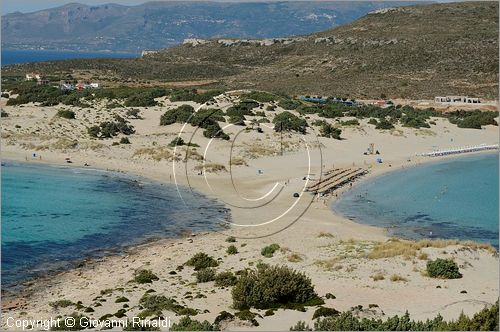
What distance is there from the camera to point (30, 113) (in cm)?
6366

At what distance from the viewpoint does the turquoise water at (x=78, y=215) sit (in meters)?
28.6

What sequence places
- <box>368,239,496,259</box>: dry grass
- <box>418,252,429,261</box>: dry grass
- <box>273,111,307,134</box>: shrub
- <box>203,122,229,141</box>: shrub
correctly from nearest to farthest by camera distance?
<box>418,252,429,261</box>: dry grass → <box>368,239,496,259</box>: dry grass → <box>203,122,229,141</box>: shrub → <box>273,111,307,134</box>: shrub

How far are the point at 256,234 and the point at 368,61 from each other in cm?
9802

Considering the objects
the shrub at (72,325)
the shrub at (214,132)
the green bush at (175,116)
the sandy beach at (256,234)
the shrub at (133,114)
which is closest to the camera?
the shrub at (72,325)

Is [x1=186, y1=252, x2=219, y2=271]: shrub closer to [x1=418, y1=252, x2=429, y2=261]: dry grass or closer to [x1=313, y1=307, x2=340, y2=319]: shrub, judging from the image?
[x1=313, y1=307, x2=340, y2=319]: shrub

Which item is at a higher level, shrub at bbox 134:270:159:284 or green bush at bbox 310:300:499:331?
green bush at bbox 310:300:499:331

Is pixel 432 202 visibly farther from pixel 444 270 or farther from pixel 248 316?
pixel 248 316

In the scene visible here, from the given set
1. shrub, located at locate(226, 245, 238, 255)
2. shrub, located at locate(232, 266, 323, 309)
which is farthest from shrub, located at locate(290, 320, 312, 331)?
shrub, located at locate(226, 245, 238, 255)

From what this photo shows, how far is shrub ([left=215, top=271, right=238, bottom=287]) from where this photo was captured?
23766 millimetres

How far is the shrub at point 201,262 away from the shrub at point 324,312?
7.57m

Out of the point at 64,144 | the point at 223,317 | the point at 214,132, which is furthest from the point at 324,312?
the point at 214,132

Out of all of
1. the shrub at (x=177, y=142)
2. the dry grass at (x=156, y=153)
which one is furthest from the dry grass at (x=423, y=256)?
the shrub at (x=177, y=142)

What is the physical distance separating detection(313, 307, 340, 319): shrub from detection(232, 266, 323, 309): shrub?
1338 millimetres

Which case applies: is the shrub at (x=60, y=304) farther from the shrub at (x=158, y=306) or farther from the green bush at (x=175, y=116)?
the green bush at (x=175, y=116)
